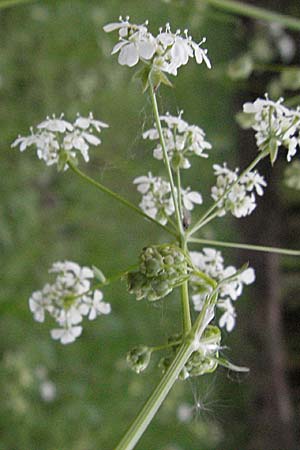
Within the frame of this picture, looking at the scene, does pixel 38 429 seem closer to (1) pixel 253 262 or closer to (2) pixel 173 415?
(2) pixel 173 415

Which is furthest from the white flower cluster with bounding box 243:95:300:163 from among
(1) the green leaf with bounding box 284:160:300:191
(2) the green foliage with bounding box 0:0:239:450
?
(2) the green foliage with bounding box 0:0:239:450

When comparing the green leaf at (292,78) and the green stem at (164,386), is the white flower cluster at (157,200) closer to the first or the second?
the green stem at (164,386)

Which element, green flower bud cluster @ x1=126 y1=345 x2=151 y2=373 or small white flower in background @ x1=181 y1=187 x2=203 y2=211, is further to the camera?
small white flower in background @ x1=181 y1=187 x2=203 y2=211

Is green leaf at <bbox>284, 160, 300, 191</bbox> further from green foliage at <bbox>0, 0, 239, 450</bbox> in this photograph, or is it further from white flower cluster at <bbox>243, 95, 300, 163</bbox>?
green foliage at <bbox>0, 0, 239, 450</bbox>

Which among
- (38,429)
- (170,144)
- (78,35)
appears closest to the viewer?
(170,144)

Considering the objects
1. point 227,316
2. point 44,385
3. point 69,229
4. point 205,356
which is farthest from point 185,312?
point 69,229

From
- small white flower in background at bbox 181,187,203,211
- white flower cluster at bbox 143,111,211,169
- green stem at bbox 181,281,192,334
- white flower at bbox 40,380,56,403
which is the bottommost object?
white flower at bbox 40,380,56,403

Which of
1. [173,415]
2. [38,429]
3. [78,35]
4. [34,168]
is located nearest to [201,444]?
[173,415]
